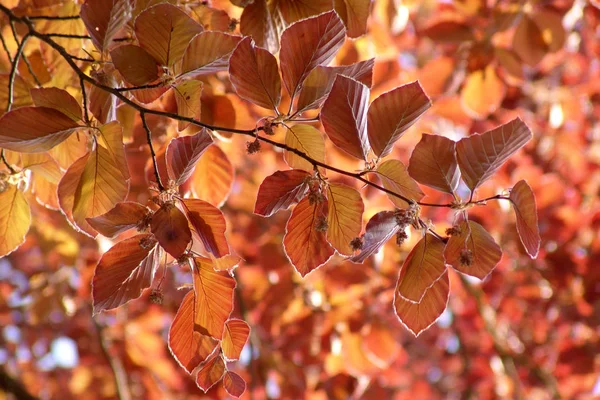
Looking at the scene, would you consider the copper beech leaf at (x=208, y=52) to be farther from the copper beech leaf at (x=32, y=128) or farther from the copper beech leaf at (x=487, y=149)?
the copper beech leaf at (x=487, y=149)

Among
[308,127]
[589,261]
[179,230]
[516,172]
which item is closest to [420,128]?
[516,172]

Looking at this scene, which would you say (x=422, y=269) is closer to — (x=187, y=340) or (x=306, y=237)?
(x=306, y=237)

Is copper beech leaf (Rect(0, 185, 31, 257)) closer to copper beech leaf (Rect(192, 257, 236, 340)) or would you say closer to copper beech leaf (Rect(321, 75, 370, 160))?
copper beech leaf (Rect(192, 257, 236, 340))

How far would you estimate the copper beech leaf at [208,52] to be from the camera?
66 centimetres

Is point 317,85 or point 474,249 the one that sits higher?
point 317,85

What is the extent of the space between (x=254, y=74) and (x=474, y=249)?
0.32 m

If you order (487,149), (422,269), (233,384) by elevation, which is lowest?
(233,384)

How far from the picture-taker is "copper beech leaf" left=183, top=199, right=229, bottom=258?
2.18 ft

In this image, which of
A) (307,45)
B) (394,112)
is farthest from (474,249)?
(307,45)

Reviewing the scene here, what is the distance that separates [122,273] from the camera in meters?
0.68

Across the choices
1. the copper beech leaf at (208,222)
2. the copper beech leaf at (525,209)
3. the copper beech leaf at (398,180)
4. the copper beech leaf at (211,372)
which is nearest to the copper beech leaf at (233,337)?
the copper beech leaf at (211,372)

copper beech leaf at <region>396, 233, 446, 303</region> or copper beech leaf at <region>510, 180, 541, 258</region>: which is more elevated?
copper beech leaf at <region>510, 180, 541, 258</region>

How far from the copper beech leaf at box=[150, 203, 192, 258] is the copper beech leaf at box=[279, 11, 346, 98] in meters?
0.19

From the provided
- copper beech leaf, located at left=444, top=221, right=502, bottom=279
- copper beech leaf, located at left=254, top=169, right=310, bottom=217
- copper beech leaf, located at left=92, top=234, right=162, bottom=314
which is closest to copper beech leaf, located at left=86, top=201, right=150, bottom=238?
copper beech leaf, located at left=92, top=234, right=162, bottom=314
